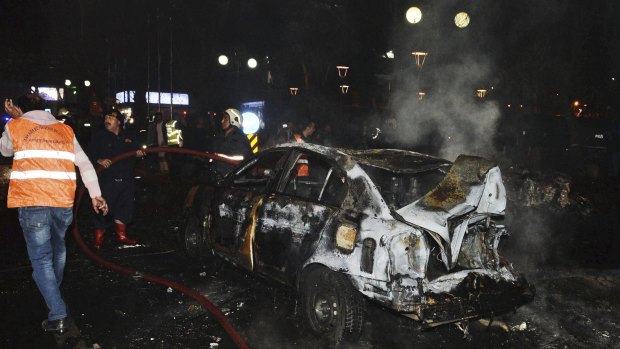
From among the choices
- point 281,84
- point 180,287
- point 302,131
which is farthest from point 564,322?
point 281,84

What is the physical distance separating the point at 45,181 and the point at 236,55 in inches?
1263

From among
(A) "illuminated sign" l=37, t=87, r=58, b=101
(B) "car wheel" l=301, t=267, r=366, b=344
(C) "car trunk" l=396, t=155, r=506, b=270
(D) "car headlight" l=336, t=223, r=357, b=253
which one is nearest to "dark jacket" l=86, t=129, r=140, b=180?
(B) "car wheel" l=301, t=267, r=366, b=344

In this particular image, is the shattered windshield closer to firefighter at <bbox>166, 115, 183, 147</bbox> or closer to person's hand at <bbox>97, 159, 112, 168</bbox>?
person's hand at <bbox>97, 159, 112, 168</bbox>

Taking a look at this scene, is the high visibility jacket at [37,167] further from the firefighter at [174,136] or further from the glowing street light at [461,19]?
Answer: the glowing street light at [461,19]

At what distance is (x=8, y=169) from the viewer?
1492 centimetres

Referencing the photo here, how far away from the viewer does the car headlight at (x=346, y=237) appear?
3.85 meters

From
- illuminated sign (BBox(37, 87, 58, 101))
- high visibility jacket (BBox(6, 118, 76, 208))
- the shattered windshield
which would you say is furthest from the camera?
illuminated sign (BBox(37, 87, 58, 101))

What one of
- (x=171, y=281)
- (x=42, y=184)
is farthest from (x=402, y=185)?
(x=42, y=184)

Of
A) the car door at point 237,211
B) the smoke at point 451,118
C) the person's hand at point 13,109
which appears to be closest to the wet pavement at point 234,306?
the car door at point 237,211

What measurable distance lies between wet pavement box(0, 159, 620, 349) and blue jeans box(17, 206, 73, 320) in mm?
376

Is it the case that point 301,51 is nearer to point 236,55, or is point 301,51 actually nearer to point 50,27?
point 236,55

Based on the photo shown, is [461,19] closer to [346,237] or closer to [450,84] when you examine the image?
[450,84]

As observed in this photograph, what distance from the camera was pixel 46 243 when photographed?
160 inches

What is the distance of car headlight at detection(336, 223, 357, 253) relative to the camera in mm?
3854
